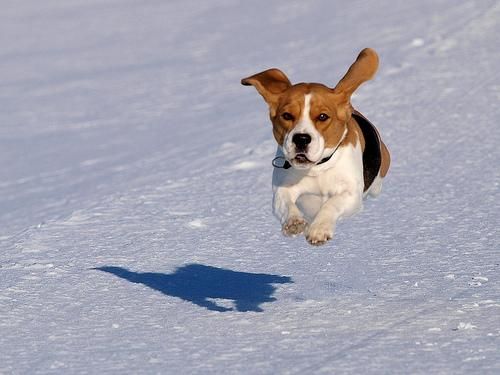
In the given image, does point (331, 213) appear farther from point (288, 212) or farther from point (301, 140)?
point (301, 140)

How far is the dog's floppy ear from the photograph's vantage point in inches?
218

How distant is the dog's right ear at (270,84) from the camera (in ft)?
18.2

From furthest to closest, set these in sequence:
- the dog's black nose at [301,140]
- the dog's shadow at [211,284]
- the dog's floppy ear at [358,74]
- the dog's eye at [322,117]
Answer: the dog's shadow at [211,284] < the dog's floppy ear at [358,74] < the dog's eye at [322,117] < the dog's black nose at [301,140]

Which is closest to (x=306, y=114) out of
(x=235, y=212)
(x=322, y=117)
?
(x=322, y=117)

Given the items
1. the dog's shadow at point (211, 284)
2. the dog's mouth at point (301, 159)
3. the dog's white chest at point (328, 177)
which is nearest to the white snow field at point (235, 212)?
the dog's shadow at point (211, 284)

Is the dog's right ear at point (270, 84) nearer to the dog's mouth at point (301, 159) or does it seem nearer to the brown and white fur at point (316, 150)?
the brown and white fur at point (316, 150)

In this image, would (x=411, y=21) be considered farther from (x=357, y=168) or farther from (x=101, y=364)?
(x=101, y=364)

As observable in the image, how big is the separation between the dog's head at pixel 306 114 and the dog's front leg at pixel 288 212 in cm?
27

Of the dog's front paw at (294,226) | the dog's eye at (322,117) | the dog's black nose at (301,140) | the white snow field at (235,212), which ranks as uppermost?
the dog's eye at (322,117)

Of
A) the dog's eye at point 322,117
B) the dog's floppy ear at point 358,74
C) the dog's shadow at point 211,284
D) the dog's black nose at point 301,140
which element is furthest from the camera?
the dog's shadow at point 211,284

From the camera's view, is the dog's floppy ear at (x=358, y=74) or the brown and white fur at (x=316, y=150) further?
A: the dog's floppy ear at (x=358, y=74)

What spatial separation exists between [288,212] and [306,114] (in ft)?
1.66

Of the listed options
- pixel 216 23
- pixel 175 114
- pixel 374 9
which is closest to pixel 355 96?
pixel 175 114

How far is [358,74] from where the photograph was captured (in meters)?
5.69
